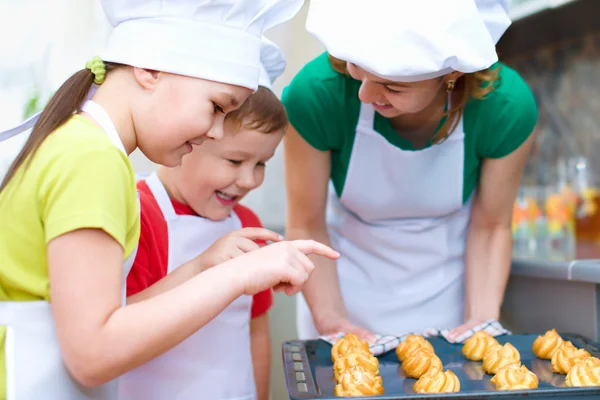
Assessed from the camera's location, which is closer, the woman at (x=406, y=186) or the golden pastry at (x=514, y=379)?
the golden pastry at (x=514, y=379)

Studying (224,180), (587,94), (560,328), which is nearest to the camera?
(224,180)

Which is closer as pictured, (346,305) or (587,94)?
(346,305)

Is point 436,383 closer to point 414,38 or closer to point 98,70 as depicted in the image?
point 414,38

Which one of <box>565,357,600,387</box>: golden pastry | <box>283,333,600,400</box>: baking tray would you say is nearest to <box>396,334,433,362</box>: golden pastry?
<box>283,333,600,400</box>: baking tray

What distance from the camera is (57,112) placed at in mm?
889

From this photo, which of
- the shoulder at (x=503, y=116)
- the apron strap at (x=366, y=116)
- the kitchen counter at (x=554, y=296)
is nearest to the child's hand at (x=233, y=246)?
the apron strap at (x=366, y=116)

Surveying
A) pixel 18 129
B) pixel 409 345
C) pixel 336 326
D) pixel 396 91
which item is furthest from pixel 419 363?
pixel 18 129

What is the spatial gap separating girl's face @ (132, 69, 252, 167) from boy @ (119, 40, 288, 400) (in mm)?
294

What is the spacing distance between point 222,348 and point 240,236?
30 cm

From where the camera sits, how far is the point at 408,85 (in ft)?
3.78

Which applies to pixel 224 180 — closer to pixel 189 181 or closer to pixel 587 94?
pixel 189 181

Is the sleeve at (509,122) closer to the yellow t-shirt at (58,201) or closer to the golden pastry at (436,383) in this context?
the golden pastry at (436,383)

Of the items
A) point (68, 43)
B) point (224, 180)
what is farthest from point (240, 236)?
point (68, 43)

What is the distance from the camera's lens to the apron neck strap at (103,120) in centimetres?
89
